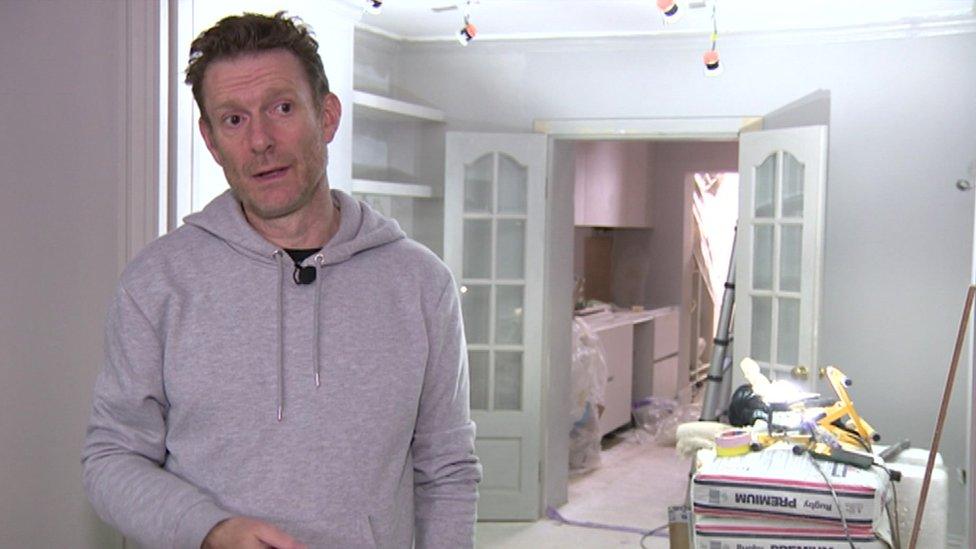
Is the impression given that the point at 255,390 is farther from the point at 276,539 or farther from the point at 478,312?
the point at 478,312

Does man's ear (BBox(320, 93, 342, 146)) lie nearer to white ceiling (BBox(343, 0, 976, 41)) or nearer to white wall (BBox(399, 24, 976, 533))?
white ceiling (BBox(343, 0, 976, 41))

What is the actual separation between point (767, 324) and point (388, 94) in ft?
7.06

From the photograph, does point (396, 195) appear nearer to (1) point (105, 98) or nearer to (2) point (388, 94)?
(2) point (388, 94)

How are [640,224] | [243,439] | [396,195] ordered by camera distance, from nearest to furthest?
[243,439]
[396,195]
[640,224]

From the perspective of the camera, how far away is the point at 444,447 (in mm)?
1325

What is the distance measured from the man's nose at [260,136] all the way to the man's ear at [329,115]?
10 cm

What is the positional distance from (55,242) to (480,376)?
312cm

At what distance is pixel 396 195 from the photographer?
4.67 meters

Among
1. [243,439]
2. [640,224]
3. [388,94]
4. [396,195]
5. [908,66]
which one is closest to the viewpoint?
[243,439]

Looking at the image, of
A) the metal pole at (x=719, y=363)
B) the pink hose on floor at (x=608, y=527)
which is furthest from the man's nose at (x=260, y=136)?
the metal pole at (x=719, y=363)

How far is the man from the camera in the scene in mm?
1190

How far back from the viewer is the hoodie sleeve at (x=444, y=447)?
1323 mm

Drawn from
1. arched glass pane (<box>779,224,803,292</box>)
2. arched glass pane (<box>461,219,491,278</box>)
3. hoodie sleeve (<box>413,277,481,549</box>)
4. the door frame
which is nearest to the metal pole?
the door frame

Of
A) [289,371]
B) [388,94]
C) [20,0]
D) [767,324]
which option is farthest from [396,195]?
[289,371]
